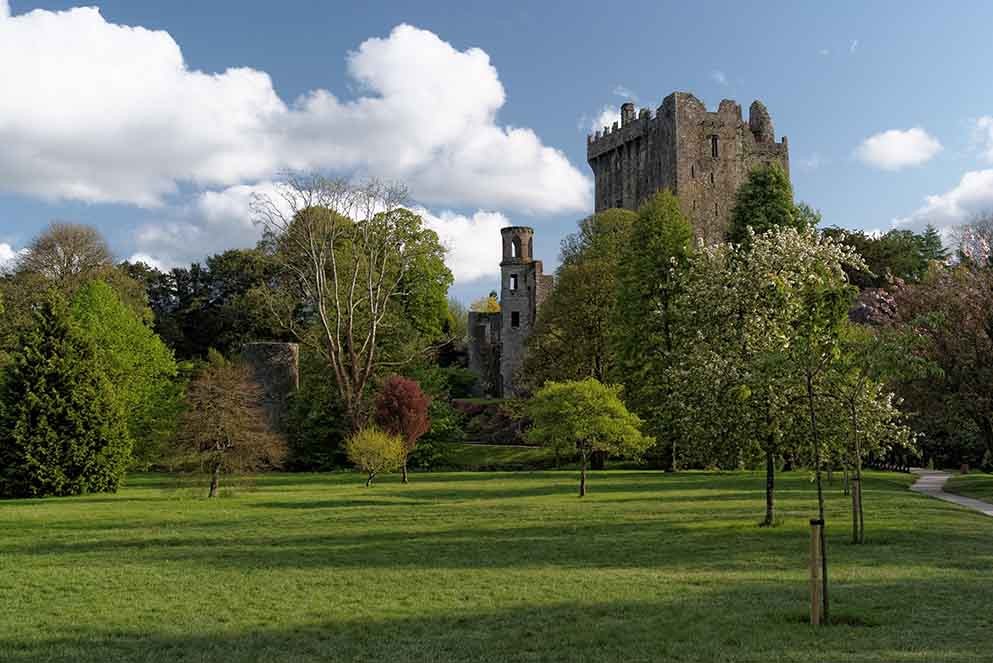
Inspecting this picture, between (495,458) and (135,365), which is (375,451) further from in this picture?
(495,458)

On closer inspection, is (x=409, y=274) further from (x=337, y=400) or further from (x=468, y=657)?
(x=468, y=657)

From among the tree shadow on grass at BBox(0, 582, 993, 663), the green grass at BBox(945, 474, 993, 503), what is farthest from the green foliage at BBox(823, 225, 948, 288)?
the tree shadow on grass at BBox(0, 582, 993, 663)

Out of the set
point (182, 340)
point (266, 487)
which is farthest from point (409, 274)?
point (266, 487)

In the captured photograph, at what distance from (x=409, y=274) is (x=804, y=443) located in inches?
1785

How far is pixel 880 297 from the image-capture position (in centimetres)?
4238

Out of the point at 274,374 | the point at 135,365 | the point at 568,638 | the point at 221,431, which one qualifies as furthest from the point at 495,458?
the point at 568,638

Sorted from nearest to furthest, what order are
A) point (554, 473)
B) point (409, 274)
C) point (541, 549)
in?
point (541, 549) → point (554, 473) → point (409, 274)

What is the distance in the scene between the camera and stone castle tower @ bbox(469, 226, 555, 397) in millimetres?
70688

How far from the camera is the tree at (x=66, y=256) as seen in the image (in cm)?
5372

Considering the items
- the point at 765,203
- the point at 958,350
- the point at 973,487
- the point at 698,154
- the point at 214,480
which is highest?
the point at 698,154

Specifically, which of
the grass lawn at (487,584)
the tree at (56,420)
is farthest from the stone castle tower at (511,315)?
the grass lawn at (487,584)

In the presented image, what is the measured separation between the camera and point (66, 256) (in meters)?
54.5

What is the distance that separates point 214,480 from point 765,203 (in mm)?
37250

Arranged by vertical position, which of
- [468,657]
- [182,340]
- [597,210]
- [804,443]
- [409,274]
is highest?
[597,210]
